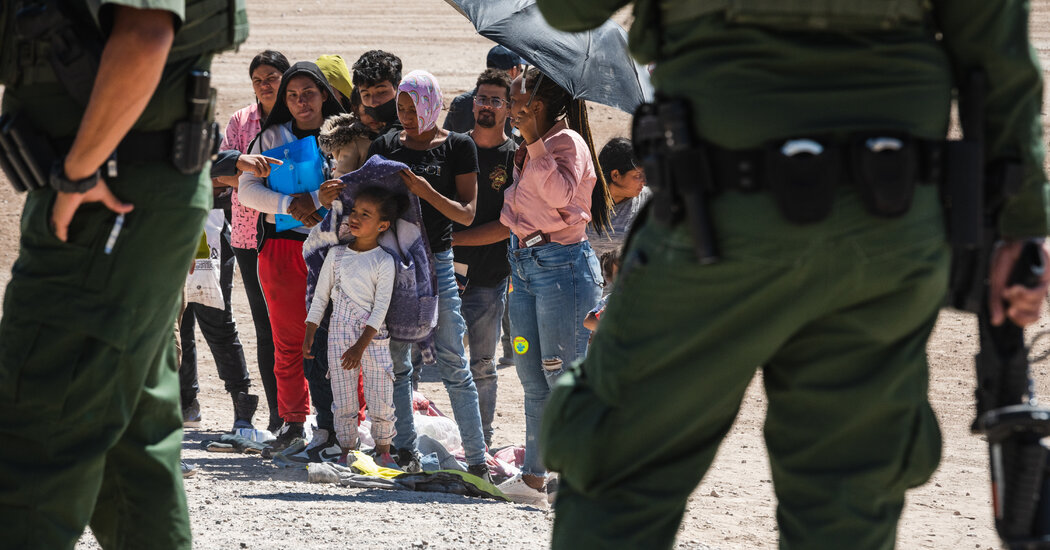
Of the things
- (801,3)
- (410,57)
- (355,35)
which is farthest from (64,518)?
(355,35)

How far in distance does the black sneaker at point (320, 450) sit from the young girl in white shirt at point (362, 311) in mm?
279

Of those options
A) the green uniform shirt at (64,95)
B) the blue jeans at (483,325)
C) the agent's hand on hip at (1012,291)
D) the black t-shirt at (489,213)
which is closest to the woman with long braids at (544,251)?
the black t-shirt at (489,213)

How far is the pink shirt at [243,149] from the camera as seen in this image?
23.5 ft

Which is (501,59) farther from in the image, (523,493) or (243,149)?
(523,493)

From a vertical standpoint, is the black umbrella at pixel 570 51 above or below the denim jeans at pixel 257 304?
above

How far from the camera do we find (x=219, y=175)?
687 centimetres

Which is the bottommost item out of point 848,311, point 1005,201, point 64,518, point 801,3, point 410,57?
point 64,518

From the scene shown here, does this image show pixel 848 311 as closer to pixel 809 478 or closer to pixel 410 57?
pixel 809 478

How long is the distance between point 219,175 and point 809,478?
5.10 meters

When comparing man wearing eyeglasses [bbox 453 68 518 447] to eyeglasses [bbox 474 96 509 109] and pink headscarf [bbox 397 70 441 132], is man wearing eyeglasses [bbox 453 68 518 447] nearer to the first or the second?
eyeglasses [bbox 474 96 509 109]

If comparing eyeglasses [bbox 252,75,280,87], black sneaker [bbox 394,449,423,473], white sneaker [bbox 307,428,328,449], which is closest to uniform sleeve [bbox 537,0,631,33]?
Answer: black sneaker [bbox 394,449,423,473]

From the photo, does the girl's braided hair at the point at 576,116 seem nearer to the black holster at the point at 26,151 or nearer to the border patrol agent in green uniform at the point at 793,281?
the black holster at the point at 26,151

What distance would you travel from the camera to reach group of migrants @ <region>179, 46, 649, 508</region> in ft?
20.1

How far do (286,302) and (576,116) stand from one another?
188 centimetres
